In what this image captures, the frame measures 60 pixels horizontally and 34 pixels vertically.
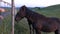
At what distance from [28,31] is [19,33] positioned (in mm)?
223

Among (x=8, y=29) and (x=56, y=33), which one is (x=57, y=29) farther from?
(x=8, y=29)

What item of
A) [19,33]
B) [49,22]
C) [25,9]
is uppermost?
Answer: [25,9]

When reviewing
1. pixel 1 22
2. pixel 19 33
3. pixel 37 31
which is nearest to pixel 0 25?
pixel 1 22

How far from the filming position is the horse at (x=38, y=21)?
14.5ft

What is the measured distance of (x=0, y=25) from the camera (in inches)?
182

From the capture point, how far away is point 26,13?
4.47 m

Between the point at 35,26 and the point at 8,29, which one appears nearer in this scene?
the point at 35,26

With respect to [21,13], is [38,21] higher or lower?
lower

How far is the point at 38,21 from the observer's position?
448 centimetres

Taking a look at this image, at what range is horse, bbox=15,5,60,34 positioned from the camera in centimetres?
443

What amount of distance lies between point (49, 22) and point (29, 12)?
1.75 ft

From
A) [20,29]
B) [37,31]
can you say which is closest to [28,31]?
[20,29]

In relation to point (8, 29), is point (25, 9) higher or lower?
higher

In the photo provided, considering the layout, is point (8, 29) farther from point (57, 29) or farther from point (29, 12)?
point (57, 29)
